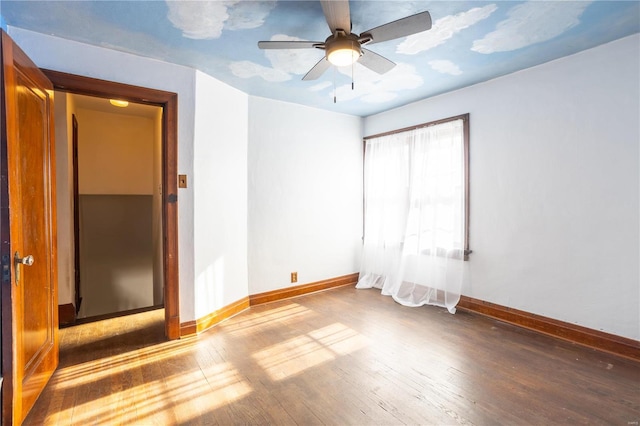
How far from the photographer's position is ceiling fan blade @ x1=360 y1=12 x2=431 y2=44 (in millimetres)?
1727

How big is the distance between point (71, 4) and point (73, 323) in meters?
2.76

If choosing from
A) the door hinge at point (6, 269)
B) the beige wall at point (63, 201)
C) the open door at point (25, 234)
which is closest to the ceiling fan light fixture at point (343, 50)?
the open door at point (25, 234)

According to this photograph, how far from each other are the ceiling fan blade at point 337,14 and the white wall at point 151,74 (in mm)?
1604

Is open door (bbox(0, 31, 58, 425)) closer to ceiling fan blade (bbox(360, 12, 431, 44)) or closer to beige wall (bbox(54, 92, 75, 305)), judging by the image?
beige wall (bbox(54, 92, 75, 305))

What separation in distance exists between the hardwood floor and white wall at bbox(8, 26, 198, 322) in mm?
626

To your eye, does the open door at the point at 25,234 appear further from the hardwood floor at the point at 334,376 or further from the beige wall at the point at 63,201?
the beige wall at the point at 63,201

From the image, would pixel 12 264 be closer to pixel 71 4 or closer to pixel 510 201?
pixel 71 4

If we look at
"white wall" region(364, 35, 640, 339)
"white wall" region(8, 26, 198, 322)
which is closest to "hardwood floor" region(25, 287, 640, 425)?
"white wall" region(364, 35, 640, 339)

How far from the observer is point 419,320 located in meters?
3.26

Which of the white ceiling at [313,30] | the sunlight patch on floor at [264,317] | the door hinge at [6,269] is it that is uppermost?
the white ceiling at [313,30]

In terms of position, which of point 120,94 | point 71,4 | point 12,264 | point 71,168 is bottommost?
point 12,264

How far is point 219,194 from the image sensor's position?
3176 mm

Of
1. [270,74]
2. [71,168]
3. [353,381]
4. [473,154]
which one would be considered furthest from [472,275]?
[71,168]

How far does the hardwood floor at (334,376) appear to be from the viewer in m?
1.82
